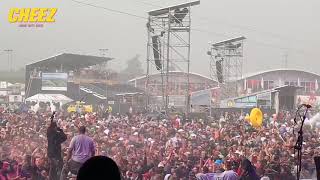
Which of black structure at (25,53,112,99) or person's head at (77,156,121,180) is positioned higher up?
black structure at (25,53,112,99)

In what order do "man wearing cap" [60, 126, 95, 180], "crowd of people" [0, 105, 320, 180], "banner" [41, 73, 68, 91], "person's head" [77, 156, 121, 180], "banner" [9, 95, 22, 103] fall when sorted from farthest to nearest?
"banner" [9, 95, 22, 103]
"banner" [41, 73, 68, 91]
"crowd of people" [0, 105, 320, 180]
"man wearing cap" [60, 126, 95, 180]
"person's head" [77, 156, 121, 180]

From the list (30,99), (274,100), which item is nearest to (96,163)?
(274,100)

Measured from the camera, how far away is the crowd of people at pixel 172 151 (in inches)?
327

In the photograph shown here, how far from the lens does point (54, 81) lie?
1332 inches

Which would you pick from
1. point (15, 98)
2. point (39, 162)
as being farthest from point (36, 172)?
point (15, 98)

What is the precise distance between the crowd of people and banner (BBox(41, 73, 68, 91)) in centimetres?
1683

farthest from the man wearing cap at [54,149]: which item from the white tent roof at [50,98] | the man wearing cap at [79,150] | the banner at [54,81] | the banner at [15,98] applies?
the banner at [15,98]

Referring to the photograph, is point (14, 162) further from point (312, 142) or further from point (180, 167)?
point (312, 142)

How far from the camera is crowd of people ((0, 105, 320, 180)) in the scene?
8.30 metres

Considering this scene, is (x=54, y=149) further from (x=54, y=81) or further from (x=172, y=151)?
A: (x=54, y=81)

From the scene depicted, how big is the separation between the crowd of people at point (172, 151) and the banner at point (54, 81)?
16830 millimetres

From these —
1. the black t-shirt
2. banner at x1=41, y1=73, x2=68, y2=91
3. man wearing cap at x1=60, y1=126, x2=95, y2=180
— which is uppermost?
banner at x1=41, y1=73, x2=68, y2=91

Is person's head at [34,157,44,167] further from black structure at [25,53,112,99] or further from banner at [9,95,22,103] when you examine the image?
banner at [9,95,22,103]

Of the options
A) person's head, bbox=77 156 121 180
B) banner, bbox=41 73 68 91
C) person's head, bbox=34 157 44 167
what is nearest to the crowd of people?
person's head, bbox=34 157 44 167
